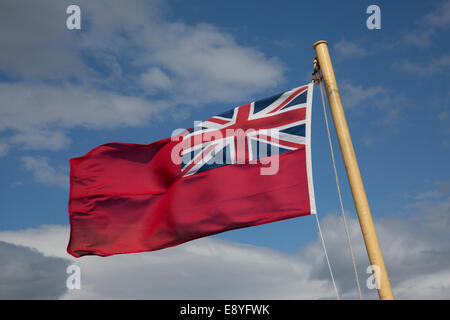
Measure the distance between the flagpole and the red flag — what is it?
1.48 meters

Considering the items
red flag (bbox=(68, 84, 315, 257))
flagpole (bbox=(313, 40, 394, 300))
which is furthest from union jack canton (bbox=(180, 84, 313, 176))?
flagpole (bbox=(313, 40, 394, 300))

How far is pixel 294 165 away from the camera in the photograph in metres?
12.7

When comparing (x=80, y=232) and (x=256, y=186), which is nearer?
(x=256, y=186)

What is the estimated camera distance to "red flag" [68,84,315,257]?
12703mm

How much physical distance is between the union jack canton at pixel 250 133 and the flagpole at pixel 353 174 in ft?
4.80

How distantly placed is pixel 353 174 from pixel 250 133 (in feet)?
14.4

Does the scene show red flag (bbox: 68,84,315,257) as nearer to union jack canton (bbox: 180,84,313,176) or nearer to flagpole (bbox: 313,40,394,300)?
union jack canton (bbox: 180,84,313,176)

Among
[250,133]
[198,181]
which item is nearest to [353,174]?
[250,133]

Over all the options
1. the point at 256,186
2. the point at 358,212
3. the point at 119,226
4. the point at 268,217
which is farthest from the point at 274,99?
the point at 119,226

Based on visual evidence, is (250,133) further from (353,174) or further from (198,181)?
(353,174)

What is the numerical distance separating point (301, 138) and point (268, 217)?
237 centimetres
